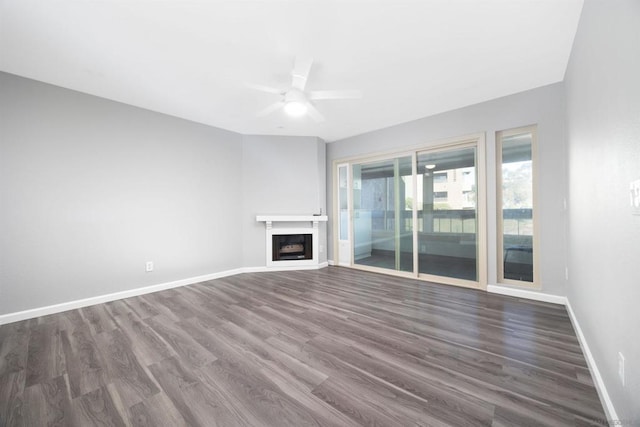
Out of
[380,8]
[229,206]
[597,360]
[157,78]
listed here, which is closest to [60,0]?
[157,78]

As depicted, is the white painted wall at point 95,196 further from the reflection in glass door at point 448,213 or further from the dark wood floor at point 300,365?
the reflection in glass door at point 448,213

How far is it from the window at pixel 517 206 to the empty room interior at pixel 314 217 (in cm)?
3

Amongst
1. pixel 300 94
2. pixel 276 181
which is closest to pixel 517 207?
pixel 300 94

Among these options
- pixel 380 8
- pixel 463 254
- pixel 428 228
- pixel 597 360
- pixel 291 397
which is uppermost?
pixel 380 8

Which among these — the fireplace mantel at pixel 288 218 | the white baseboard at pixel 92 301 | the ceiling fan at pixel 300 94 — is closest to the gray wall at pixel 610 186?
the ceiling fan at pixel 300 94

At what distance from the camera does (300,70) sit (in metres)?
2.16

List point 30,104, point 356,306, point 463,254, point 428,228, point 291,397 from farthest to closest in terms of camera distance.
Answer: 1. point 428,228
2. point 463,254
3. point 356,306
4. point 30,104
5. point 291,397

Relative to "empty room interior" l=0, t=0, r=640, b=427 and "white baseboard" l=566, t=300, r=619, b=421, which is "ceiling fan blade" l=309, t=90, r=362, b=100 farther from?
"white baseboard" l=566, t=300, r=619, b=421

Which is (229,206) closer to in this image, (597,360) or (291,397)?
(291,397)

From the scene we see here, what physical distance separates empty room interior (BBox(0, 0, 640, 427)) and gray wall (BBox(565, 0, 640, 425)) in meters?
0.02

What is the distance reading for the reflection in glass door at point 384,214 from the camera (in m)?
4.14

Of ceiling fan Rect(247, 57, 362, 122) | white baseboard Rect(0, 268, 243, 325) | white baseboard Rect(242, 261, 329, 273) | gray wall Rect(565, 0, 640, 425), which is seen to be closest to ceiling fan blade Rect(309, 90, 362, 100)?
ceiling fan Rect(247, 57, 362, 122)

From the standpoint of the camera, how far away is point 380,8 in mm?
1750

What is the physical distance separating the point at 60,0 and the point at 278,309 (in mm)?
3158
